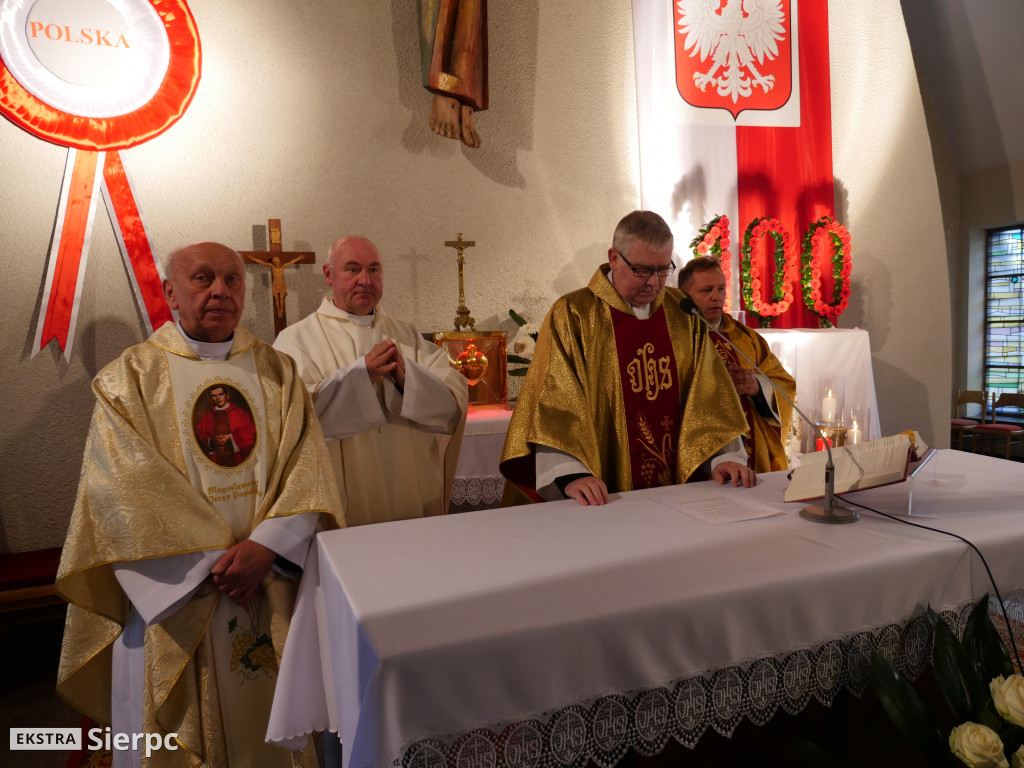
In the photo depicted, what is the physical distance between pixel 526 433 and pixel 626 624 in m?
1.04

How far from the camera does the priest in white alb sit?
2.77 metres

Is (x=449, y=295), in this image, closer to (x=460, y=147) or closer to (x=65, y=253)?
(x=460, y=147)

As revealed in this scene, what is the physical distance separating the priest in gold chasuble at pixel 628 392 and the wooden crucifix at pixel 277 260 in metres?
2.16

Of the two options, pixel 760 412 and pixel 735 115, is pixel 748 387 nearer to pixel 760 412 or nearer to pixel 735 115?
pixel 760 412

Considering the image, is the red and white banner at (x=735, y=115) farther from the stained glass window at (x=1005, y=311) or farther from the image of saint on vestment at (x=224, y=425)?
the stained glass window at (x=1005, y=311)

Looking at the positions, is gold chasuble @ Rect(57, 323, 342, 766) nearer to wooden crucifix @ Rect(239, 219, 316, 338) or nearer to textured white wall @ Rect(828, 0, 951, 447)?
wooden crucifix @ Rect(239, 219, 316, 338)

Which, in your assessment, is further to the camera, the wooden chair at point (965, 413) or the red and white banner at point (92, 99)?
the wooden chair at point (965, 413)

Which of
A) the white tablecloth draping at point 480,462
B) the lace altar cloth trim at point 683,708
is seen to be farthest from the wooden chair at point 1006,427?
the lace altar cloth trim at point 683,708

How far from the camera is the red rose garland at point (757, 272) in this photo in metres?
5.45

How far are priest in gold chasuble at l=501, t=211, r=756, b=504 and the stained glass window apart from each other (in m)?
9.07

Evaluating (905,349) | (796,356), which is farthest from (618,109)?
(905,349)

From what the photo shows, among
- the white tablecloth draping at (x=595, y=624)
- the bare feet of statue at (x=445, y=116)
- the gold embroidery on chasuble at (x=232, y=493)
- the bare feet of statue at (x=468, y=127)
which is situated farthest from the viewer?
the bare feet of statue at (x=468, y=127)

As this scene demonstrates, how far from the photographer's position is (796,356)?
5.31 metres

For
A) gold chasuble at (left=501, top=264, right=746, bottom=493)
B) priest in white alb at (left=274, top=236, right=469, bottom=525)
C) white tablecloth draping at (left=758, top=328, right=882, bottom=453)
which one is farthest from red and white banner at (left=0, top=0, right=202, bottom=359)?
white tablecloth draping at (left=758, top=328, right=882, bottom=453)
